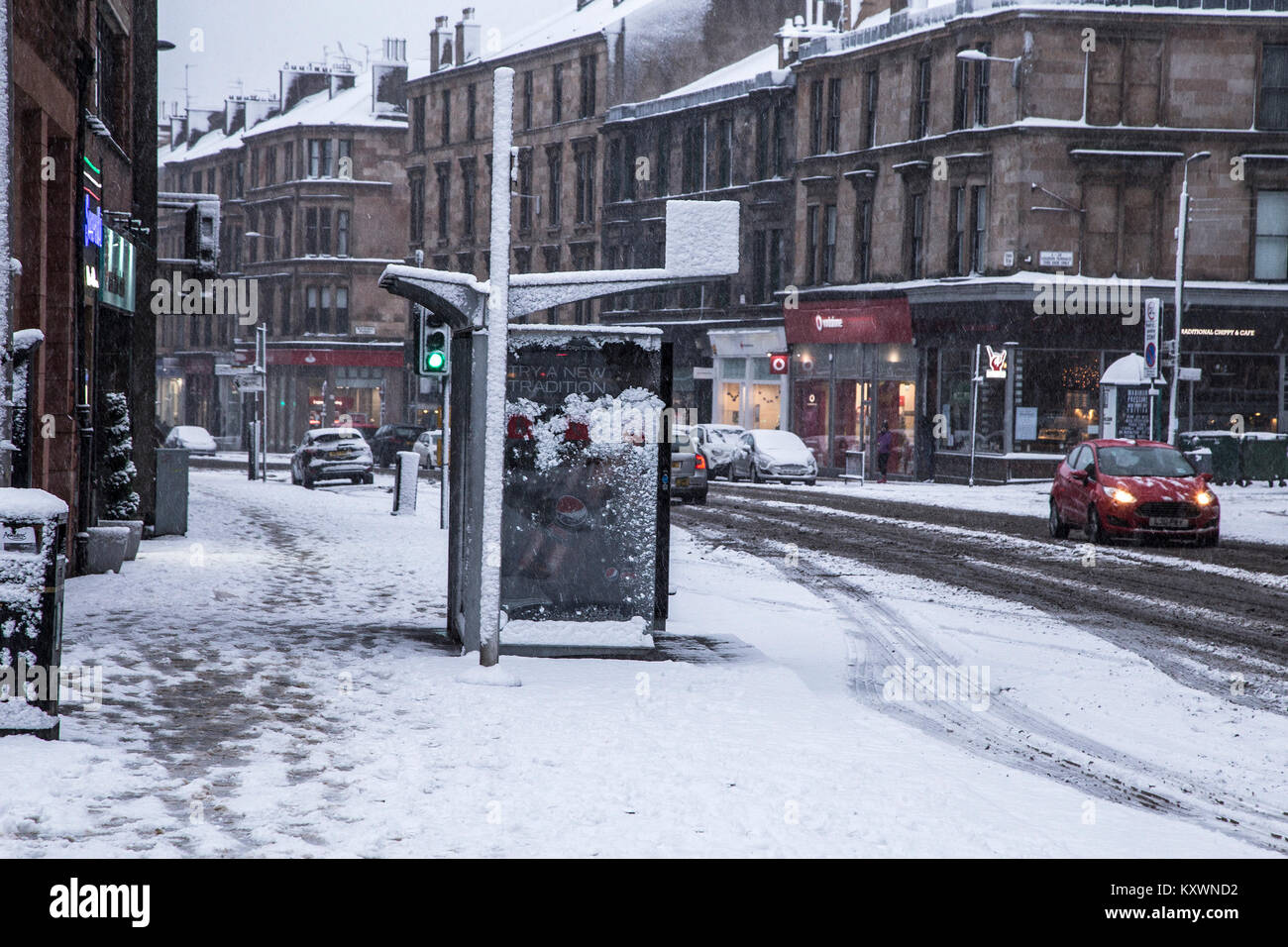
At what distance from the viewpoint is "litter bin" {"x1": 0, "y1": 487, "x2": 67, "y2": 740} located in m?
6.98

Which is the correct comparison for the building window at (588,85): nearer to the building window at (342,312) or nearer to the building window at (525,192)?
the building window at (525,192)

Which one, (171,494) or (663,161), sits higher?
(663,161)

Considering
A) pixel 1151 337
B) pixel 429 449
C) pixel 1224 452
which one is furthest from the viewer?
pixel 429 449

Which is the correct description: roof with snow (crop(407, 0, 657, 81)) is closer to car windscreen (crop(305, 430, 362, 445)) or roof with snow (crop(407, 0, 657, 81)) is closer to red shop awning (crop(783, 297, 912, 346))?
red shop awning (crop(783, 297, 912, 346))

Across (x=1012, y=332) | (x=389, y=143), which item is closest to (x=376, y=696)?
(x=1012, y=332)

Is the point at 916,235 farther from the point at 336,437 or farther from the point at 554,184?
the point at 554,184

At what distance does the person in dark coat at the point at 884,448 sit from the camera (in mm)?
42062

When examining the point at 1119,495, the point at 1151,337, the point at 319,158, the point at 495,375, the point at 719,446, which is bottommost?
the point at 1119,495

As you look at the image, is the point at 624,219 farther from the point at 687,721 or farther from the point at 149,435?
the point at 687,721

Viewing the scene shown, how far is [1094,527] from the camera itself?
22.1 meters

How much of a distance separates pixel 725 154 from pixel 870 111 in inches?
336

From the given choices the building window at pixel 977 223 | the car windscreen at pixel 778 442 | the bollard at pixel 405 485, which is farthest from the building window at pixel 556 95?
the bollard at pixel 405 485

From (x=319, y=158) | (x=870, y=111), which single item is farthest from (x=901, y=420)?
(x=319, y=158)
